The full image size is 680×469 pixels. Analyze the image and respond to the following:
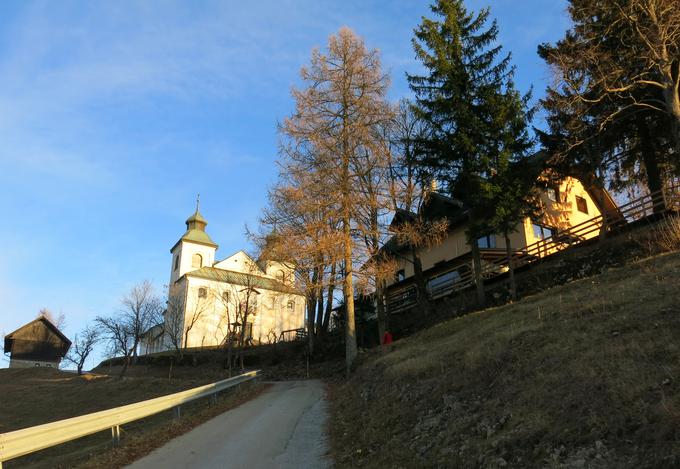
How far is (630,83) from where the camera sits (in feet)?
67.4

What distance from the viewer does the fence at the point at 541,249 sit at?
2173 centimetres

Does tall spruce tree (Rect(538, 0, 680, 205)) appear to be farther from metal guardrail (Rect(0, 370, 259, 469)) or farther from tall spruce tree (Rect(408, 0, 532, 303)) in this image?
Result: metal guardrail (Rect(0, 370, 259, 469))

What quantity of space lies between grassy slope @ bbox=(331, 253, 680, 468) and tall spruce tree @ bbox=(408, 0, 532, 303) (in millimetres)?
9617

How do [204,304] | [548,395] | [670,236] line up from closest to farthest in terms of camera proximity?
[548,395] < [670,236] < [204,304]

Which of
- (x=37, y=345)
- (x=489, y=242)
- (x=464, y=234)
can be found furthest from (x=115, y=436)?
(x=37, y=345)

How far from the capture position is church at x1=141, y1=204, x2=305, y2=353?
53312mm

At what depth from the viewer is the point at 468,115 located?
22.1m

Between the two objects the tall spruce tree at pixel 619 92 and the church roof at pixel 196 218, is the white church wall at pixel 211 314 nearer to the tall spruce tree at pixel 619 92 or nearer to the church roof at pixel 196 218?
the church roof at pixel 196 218

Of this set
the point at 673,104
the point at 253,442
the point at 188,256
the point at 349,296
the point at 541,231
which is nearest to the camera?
the point at 253,442

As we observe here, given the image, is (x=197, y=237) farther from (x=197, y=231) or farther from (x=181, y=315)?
(x=181, y=315)

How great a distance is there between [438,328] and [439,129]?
31.2ft

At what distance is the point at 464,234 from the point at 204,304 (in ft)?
117

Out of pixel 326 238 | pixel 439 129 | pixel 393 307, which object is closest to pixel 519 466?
pixel 326 238

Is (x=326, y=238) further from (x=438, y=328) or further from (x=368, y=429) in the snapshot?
(x=368, y=429)
